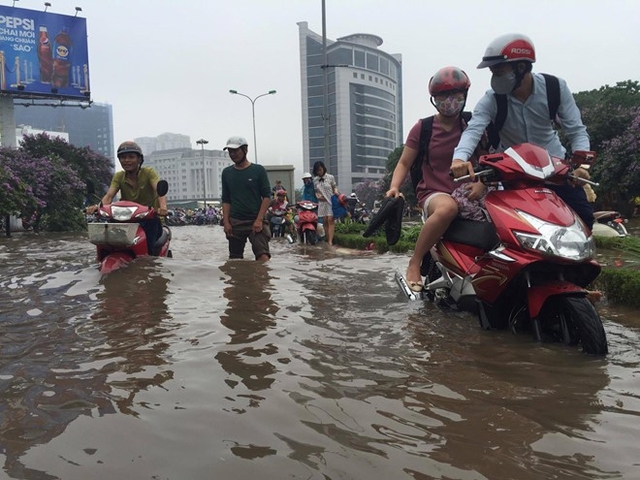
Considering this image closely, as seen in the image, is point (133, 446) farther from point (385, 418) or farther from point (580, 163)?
point (580, 163)

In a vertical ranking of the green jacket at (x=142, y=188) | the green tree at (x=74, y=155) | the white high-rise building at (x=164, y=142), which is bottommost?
the green jacket at (x=142, y=188)

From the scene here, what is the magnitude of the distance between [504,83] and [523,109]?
9.8 inches

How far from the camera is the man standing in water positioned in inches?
Result: 241

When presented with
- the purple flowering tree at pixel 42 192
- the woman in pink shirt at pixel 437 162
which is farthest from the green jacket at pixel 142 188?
the purple flowering tree at pixel 42 192

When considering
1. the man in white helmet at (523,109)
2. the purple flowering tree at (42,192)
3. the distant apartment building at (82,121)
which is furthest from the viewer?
the distant apartment building at (82,121)

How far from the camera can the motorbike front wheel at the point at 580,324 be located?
255cm

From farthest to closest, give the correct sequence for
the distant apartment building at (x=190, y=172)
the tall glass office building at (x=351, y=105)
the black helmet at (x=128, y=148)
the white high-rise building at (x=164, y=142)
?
the white high-rise building at (x=164, y=142) < the distant apartment building at (x=190, y=172) < the tall glass office building at (x=351, y=105) < the black helmet at (x=128, y=148)

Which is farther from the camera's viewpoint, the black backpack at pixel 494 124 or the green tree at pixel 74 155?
the green tree at pixel 74 155

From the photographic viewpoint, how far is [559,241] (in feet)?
8.63

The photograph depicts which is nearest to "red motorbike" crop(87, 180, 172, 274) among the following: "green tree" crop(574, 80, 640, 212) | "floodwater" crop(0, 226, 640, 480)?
"floodwater" crop(0, 226, 640, 480)

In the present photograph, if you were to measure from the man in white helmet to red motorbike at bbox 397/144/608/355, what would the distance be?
322 millimetres

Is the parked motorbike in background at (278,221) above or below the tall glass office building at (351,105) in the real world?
below

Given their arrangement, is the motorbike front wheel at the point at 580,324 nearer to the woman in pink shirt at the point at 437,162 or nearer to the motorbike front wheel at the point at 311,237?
the woman in pink shirt at the point at 437,162

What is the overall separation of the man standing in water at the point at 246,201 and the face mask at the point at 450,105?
264cm
